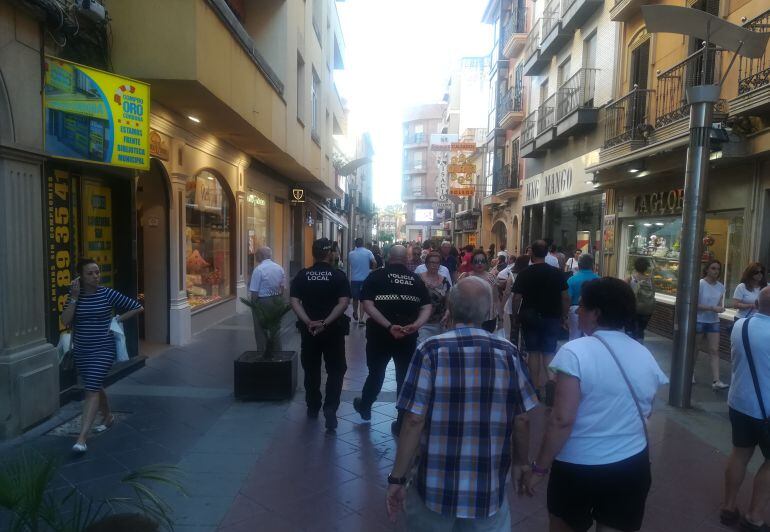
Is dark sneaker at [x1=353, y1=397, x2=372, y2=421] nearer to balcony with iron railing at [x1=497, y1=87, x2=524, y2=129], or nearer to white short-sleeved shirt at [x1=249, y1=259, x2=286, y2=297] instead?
white short-sleeved shirt at [x1=249, y1=259, x2=286, y2=297]

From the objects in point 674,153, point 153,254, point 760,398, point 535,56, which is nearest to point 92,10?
point 153,254

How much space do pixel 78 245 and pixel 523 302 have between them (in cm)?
526

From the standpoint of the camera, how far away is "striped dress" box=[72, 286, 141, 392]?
4.61 metres

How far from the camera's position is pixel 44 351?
17.1 feet

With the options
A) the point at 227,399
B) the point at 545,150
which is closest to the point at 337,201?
the point at 545,150

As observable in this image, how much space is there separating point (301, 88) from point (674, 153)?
28.6ft

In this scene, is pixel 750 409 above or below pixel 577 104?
below

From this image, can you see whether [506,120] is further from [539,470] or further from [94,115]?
[539,470]

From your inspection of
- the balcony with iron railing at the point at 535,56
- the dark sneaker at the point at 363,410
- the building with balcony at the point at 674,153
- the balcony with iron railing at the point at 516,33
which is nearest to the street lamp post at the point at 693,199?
the building with balcony at the point at 674,153

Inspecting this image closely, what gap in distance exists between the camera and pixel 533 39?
67.3ft

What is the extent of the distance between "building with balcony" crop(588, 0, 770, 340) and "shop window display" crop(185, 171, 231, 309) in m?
8.25

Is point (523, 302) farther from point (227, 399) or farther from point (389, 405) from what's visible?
point (227, 399)

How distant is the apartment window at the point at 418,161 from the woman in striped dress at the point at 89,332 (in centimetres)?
6938

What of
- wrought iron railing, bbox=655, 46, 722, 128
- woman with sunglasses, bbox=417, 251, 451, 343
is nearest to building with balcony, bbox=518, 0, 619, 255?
wrought iron railing, bbox=655, 46, 722, 128
